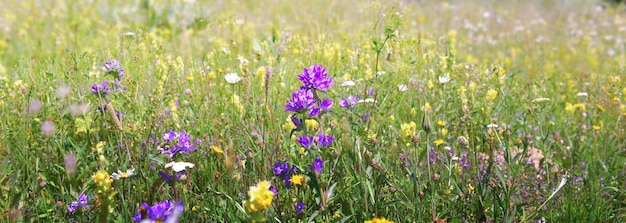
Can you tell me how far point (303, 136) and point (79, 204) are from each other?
666 mm

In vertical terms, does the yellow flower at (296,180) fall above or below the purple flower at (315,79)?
below

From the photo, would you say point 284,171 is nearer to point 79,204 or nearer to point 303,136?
point 303,136

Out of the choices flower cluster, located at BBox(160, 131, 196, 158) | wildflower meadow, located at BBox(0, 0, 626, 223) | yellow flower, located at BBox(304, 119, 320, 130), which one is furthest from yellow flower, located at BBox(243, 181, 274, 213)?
yellow flower, located at BBox(304, 119, 320, 130)

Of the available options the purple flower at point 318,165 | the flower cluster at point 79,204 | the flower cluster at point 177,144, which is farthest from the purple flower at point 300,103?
the flower cluster at point 79,204

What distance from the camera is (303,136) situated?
1738mm

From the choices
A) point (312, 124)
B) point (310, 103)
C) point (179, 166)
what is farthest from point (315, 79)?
point (179, 166)

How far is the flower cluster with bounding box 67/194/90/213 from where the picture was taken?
63.9 inches

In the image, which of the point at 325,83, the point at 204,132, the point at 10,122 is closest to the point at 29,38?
the point at 10,122

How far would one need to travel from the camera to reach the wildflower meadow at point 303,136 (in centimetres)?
162

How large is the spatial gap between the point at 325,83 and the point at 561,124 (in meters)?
1.71

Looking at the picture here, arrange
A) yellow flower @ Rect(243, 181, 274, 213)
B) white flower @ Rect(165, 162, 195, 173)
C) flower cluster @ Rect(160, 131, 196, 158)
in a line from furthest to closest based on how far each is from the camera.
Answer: flower cluster @ Rect(160, 131, 196, 158) < white flower @ Rect(165, 162, 195, 173) < yellow flower @ Rect(243, 181, 274, 213)

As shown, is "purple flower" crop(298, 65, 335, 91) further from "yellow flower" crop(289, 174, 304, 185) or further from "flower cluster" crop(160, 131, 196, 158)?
"flower cluster" crop(160, 131, 196, 158)

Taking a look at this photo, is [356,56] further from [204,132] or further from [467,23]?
[467,23]

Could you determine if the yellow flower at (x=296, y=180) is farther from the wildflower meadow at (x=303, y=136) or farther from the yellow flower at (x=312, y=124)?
the yellow flower at (x=312, y=124)
